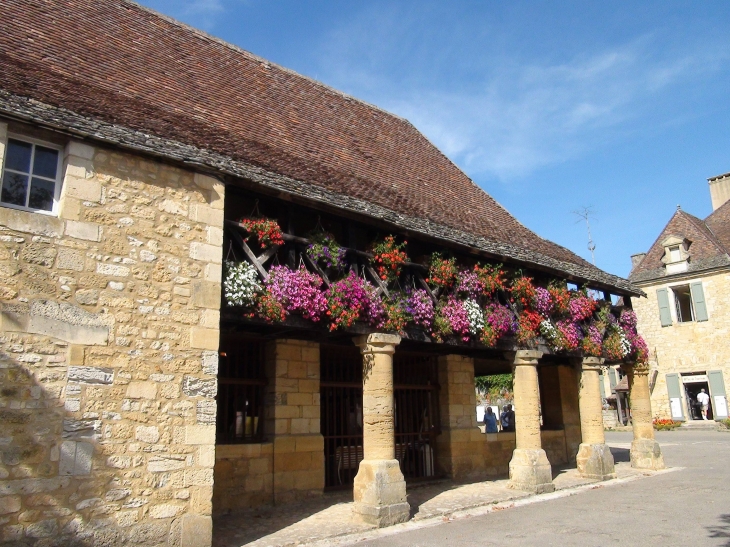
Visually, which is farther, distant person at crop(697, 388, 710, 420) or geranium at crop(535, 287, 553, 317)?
distant person at crop(697, 388, 710, 420)

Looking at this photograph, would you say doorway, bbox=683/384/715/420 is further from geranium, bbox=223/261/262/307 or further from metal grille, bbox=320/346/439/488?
geranium, bbox=223/261/262/307

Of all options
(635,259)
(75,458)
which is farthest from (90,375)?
(635,259)

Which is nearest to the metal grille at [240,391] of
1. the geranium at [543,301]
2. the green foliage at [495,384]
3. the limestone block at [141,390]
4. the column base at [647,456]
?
the limestone block at [141,390]

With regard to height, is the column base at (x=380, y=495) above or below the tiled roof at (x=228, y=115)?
below

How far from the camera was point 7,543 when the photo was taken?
4.66 metres

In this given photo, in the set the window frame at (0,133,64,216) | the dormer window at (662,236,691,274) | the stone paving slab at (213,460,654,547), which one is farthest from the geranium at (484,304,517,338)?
the dormer window at (662,236,691,274)

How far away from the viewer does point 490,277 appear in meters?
9.36

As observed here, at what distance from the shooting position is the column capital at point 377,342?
25.3ft

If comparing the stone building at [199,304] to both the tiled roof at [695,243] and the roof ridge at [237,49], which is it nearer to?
the roof ridge at [237,49]

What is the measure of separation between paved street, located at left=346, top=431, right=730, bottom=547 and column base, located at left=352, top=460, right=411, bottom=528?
37 cm

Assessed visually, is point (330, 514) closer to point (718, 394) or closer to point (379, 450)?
point (379, 450)

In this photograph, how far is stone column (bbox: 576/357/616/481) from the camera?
10.7 meters

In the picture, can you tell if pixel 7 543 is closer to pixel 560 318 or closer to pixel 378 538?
pixel 378 538

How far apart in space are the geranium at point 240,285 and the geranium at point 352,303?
3.25ft
